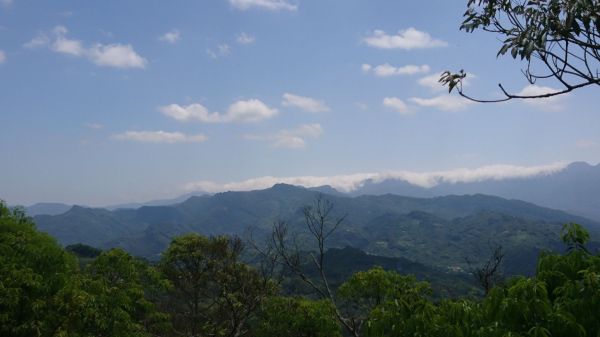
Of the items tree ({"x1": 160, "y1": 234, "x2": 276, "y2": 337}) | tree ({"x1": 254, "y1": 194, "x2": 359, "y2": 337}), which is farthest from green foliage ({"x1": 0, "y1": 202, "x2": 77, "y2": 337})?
tree ({"x1": 160, "y1": 234, "x2": 276, "y2": 337})

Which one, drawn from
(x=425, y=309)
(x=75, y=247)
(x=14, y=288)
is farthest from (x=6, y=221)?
(x=75, y=247)

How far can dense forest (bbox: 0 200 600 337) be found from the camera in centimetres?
636

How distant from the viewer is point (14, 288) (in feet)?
48.4

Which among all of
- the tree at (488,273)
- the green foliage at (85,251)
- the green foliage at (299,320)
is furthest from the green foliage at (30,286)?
the green foliage at (85,251)

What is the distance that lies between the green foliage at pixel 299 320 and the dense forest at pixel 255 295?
2.4 inches

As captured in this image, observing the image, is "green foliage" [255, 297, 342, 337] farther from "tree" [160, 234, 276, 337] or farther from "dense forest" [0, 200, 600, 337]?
"tree" [160, 234, 276, 337]

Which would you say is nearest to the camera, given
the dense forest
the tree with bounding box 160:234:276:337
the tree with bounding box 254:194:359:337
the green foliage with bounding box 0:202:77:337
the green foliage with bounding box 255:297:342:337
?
the dense forest

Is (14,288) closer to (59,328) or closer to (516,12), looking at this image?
(59,328)

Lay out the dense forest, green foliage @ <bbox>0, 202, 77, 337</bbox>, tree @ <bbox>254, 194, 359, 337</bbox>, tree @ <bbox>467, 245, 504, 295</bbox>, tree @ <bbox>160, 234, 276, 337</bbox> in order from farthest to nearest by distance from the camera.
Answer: tree @ <bbox>160, 234, 276, 337</bbox> → tree @ <bbox>467, 245, 504, 295</bbox> → tree @ <bbox>254, 194, 359, 337</bbox> → green foliage @ <bbox>0, 202, 77, 337</bbox> → the dense forest

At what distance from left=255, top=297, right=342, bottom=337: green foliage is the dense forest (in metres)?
0.06

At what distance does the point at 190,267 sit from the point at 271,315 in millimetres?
8660

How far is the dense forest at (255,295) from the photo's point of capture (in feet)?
20.9

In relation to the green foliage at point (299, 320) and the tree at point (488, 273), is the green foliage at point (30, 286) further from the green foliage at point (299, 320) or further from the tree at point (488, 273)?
the tree at point (488, 273)

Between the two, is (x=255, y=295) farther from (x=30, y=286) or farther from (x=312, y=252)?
(x=30, y=286)
